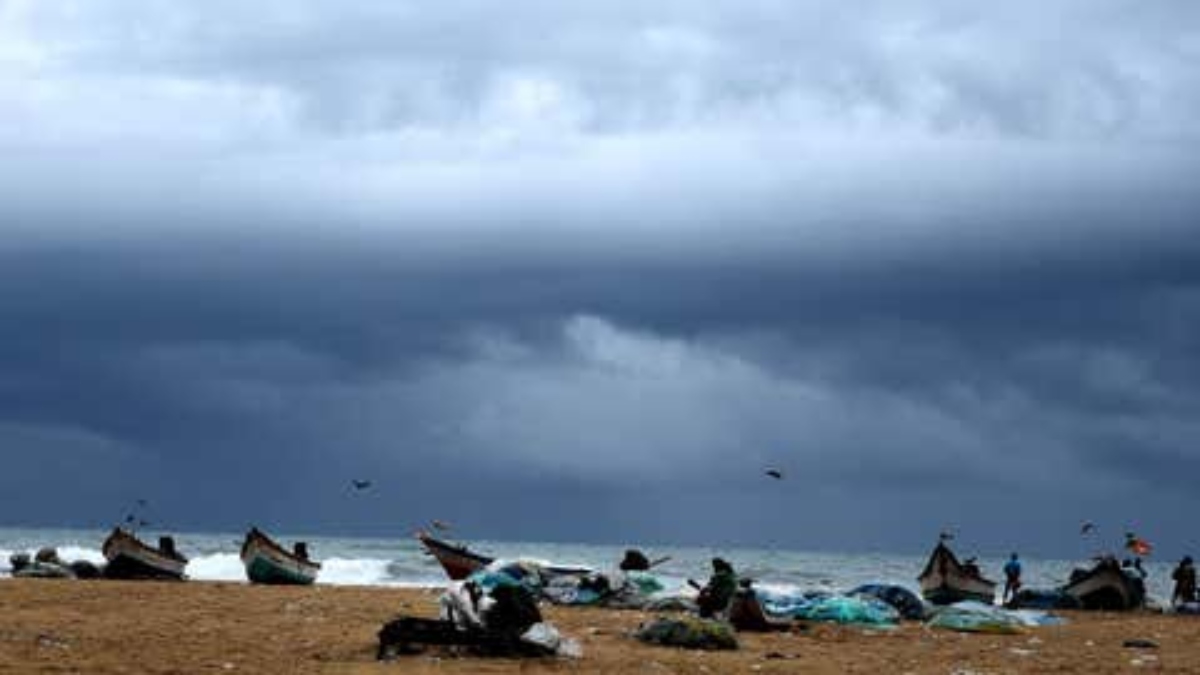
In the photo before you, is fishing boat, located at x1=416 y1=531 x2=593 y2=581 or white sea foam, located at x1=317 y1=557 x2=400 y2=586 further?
white sea foam, located at x1=317 y1=557 x2=400 y2=586

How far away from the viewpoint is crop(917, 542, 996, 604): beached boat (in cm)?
3781

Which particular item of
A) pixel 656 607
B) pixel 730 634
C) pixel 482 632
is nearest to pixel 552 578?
pixel 656 607

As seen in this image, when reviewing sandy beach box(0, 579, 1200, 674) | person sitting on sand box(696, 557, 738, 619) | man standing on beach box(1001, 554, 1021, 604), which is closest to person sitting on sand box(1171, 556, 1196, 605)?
man standing on beach box(1001, 554, 1021, 604)

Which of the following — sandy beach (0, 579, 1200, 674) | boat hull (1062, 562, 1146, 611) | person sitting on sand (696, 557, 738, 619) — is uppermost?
boat hull (1062, 562, 1146, 611)

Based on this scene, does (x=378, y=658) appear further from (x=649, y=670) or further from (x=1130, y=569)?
(x=1130, y=569)

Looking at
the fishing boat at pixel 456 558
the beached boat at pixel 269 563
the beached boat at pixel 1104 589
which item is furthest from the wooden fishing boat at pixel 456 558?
the beached boat at pixel 1104 589

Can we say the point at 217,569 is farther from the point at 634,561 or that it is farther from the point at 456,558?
the point at 634,561

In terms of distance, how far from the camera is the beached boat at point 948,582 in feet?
124

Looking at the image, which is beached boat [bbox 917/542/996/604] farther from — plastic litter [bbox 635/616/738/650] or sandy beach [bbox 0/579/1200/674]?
plastic litter [bbox 635/616/738/650]

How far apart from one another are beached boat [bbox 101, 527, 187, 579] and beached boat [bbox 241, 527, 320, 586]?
81.2 inches

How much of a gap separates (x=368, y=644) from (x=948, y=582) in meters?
A: 23.5

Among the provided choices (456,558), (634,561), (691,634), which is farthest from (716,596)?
(456,558)

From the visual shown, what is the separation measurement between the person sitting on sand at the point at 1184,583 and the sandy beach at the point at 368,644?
9.78 metres

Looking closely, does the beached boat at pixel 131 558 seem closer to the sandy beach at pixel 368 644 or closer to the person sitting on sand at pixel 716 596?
the sandy beach at pixel 368 644
